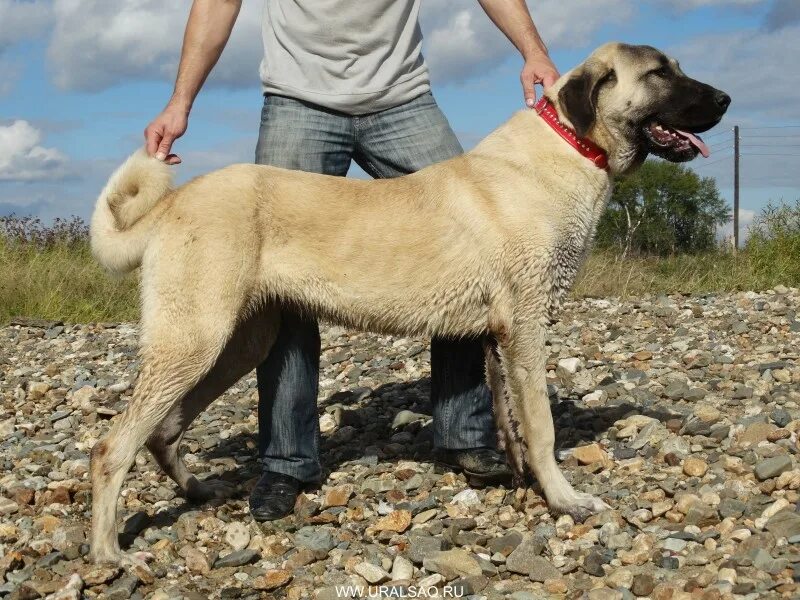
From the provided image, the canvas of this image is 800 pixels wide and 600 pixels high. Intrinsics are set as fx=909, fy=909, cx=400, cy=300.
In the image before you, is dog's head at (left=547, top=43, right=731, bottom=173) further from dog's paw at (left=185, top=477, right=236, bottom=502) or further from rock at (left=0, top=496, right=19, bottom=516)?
rock at (left=0, top=496, right=19, bottom=516)

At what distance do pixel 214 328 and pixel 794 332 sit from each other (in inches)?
205

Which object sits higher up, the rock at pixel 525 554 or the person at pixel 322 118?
the person at pixel 322 118

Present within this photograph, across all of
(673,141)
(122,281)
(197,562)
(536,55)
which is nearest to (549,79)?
(536,55)

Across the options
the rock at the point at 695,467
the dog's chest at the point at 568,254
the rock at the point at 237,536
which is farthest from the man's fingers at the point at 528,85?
the rock at the point at 237,536

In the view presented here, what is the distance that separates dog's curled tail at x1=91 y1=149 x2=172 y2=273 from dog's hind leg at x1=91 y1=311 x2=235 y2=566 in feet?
1.23

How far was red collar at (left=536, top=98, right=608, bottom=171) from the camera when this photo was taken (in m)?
4.25

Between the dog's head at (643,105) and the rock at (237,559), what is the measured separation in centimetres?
243

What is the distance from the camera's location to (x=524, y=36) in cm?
492

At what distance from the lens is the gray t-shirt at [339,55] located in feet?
14.9

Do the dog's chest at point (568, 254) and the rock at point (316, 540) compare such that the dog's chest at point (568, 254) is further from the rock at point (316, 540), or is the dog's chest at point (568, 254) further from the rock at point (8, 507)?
the rock at point (8, 507)

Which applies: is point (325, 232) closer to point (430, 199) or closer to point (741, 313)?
point (430, 199)

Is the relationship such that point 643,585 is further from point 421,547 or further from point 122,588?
point 122,588

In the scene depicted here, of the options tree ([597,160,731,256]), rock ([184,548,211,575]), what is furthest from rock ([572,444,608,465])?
tree ([597,160,731,256])

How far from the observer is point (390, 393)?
6.39 metres
